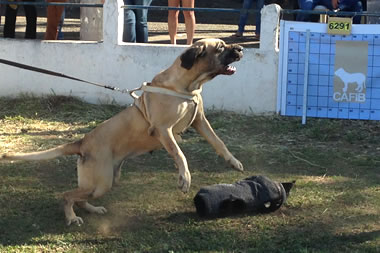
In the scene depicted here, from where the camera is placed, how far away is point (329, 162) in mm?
6785

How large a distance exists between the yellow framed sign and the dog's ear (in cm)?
354

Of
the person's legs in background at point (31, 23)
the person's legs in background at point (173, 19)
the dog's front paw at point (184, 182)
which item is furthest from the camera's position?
the person's legs in background at point (31, 23)

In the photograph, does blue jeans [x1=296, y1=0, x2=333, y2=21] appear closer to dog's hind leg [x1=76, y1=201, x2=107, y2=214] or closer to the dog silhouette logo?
the dog silhouette logo

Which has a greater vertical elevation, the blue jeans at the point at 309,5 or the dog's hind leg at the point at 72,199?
the blue jeans at the point at 309,5

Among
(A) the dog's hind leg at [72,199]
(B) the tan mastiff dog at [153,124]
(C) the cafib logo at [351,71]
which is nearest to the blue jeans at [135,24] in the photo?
(C) the cafib logo at [351,71]

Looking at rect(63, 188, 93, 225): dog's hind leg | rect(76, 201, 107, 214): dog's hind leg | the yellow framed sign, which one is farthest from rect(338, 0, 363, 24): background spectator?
rect(63, 188, 93, 225): dog's hind leg

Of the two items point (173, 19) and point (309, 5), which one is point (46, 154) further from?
point (309, 5)

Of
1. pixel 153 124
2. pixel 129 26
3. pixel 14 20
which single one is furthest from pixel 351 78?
pixel 14 20

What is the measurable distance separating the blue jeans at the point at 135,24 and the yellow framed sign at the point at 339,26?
2639 mm

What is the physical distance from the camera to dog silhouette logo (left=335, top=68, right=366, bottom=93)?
26.6 ft

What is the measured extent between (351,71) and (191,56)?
364 centimetres

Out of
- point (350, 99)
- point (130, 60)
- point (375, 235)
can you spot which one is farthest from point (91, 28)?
point (375, 235)

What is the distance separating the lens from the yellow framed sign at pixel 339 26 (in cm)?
812

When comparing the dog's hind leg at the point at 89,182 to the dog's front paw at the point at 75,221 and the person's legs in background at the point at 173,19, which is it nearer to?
the dog's front paw at the point at 75,221
